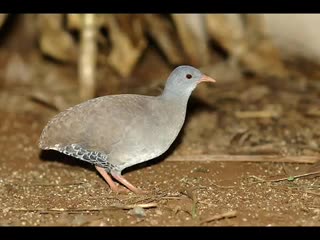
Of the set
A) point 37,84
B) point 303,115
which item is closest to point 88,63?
point 37,84

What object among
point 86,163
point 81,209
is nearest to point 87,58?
point 86,163

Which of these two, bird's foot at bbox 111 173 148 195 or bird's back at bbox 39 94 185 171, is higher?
bird's back at bbox 39 94 185 171

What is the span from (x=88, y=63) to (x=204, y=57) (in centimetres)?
178

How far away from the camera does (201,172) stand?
6.26 meters

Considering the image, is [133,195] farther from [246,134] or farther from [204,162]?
[246,134]

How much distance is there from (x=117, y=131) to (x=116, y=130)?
0.02 meters

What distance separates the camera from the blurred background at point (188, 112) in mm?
5219

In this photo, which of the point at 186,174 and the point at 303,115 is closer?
the point at 186,174

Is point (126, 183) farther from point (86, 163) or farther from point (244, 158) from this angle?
point (244, 158)

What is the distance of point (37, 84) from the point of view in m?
9.40

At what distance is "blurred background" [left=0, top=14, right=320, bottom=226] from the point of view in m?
5.22

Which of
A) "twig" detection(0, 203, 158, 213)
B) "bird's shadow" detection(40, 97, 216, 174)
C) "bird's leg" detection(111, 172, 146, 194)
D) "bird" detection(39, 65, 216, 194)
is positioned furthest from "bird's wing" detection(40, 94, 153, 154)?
"bird's shadow" detection(40, 97, 216, 174)

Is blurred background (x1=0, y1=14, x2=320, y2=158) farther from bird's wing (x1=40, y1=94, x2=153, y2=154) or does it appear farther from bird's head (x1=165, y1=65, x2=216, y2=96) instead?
bird's wing (x1=40, y1=94, x2=153, y2=154)

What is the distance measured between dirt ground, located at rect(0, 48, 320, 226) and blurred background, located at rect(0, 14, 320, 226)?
0.02 metres
